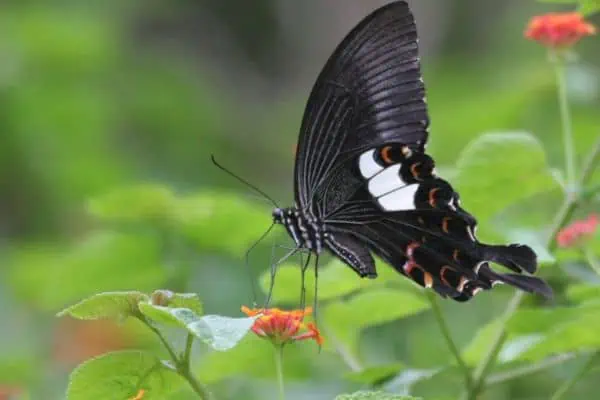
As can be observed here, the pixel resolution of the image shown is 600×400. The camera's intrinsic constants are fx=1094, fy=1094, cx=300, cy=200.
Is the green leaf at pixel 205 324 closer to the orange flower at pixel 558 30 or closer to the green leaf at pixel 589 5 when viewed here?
the green leaf at pixel 589 5

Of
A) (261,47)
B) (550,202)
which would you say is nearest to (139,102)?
(261,47)

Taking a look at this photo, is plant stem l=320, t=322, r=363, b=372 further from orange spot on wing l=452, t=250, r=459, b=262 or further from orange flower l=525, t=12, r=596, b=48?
orange flower l=525, t=12, r=596, b=48

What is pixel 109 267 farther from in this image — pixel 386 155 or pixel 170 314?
pixel 170 314

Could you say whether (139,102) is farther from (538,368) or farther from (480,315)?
(538,368)

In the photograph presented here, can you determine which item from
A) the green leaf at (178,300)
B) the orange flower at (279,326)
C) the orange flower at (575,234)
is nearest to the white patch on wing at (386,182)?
the orange flower at (575,234)

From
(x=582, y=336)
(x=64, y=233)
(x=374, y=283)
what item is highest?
(x=64, y=233)

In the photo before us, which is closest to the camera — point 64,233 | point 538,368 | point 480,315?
point 538,368

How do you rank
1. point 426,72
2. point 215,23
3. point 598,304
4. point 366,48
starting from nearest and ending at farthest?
point 598,304
point 366,48
point 426,72
point 215,23
